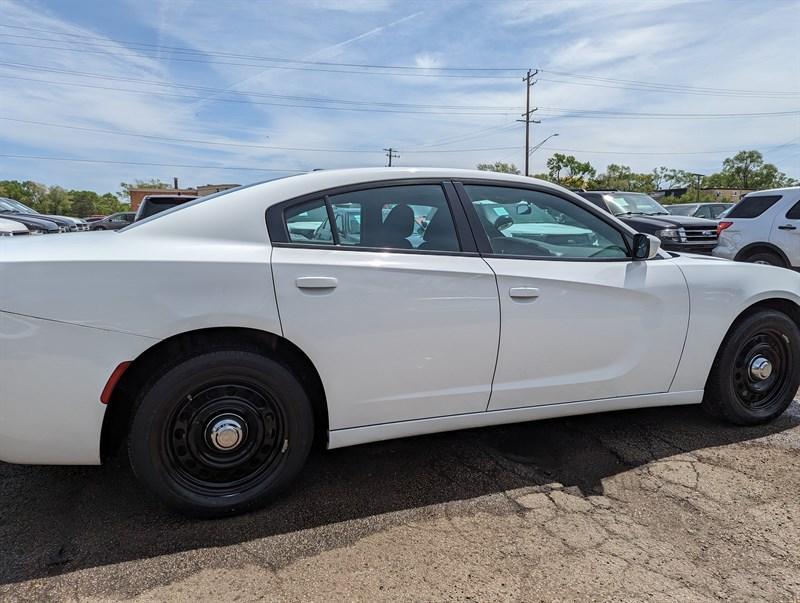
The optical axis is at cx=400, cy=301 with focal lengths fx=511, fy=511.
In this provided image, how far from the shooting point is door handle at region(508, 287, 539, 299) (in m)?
2.50

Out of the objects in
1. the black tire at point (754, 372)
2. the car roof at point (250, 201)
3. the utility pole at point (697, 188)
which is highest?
the utility pole at point (697, 188)

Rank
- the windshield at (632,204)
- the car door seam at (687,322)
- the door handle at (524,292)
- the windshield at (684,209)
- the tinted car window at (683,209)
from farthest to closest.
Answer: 1. the tinted car window at (683,209)
2. the windshield at (684,209)
3. the windshield at (632,204)
4. the car door seam at (687,322)
5. the door handle at (524,292)

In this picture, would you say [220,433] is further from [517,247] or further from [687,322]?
[687,322]

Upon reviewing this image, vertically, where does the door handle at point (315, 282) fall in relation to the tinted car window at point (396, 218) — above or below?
below

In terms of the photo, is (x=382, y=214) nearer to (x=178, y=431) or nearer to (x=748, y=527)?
(x=178, y=431)

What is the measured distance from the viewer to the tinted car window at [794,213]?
7680 millimetres

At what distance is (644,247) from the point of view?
9.33 feet

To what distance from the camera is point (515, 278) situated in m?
2.52

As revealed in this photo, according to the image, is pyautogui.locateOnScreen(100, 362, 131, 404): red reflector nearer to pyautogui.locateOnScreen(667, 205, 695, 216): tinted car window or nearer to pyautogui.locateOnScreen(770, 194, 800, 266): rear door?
pyautogui.locateOnScreen(770, 194, 800, 266): rear door

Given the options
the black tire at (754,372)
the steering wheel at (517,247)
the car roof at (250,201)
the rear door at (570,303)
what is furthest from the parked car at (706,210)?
the car roof at (250,201)

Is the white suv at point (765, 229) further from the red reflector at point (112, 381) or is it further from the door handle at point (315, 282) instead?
the red reflector at point (112, 381)

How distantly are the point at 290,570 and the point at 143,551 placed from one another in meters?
0.61

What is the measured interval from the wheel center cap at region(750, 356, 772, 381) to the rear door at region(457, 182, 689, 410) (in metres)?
0.67

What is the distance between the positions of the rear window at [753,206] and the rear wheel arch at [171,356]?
8.66 metres
